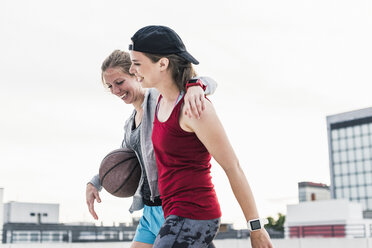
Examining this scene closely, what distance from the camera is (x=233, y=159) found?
2.48 metres

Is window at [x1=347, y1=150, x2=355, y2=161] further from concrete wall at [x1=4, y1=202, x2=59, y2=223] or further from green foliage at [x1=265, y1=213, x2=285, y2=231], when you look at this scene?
concrete wall at [x1=4, y1=202, x2=59, y2=223]

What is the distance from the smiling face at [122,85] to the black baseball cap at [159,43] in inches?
31.4

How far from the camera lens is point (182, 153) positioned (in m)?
2.57

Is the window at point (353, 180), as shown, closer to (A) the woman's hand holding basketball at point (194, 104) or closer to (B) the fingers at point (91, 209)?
(B) the fingers at point (91, 209)

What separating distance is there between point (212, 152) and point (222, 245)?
44.0 ft

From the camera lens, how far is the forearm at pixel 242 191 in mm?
2453

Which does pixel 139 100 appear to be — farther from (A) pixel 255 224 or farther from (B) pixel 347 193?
(B) pixel 347 193

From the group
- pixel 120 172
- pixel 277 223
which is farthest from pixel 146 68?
pixel 277 223

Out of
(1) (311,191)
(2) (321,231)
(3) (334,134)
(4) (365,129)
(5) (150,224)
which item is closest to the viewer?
(5) (150,224)

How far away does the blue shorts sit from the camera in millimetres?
3275

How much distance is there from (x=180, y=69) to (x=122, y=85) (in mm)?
871

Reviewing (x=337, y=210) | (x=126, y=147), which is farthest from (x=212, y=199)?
(x=337, y=210)

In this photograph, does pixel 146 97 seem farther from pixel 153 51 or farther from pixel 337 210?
pixel 337 210

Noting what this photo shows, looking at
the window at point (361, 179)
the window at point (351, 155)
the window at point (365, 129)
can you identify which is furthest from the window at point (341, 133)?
the window at point (361, 179)
